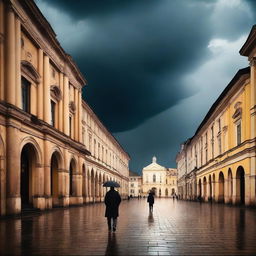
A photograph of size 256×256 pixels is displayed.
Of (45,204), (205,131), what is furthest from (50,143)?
(205,131)

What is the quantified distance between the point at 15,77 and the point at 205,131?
129ft

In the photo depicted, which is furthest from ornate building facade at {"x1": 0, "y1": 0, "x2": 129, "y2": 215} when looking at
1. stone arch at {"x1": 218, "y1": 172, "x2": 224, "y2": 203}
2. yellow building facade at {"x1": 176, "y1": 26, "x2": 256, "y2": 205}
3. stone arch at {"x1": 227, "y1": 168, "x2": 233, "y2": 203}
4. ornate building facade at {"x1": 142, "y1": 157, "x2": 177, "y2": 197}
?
ornate building facade at {"x1": 142, "y1": 157, "x2": 177, "y2": 197}

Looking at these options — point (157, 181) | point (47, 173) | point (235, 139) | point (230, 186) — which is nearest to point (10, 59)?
point (47, 173)

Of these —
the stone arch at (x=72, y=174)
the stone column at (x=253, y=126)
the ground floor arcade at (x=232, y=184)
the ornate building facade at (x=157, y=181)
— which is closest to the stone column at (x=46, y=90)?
the stone arch at (x=72, y=174)

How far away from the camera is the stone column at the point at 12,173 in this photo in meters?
20.1

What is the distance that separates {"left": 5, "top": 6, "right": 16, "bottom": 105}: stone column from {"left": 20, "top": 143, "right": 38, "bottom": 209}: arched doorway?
6.31 metres

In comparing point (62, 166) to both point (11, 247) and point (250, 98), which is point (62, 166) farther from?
point (11, 247)

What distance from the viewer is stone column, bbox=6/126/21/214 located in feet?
65.9

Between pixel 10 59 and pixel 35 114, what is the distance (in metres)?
6.33

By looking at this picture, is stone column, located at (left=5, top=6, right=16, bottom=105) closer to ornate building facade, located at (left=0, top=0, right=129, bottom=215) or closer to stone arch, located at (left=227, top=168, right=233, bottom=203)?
ornate building facade, located at (left=0, top=0, right=129, bottom=215)

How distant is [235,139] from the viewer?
3662cm

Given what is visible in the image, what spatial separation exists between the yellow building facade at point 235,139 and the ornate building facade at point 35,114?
Result: 48.3 feet

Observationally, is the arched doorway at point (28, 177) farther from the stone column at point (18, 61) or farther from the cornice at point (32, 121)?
the stone column at point (18, 61)

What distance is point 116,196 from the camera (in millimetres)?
13961
